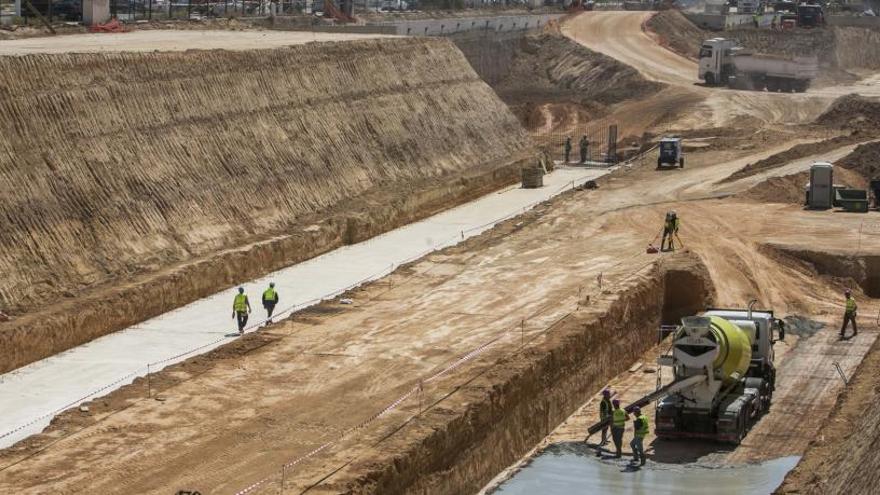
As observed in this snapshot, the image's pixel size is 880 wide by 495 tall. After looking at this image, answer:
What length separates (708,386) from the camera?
29672 millimetres

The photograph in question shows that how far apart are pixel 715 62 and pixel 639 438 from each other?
5643 cm

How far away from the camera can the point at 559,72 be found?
283 ft

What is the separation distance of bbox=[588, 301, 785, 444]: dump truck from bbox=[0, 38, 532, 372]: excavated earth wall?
486 inches

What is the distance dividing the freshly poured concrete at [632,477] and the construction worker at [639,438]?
7.3 inches

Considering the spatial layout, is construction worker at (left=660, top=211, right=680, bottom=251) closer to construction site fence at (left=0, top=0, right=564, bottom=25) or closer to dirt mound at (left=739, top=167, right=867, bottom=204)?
dirt mound at (left=739, top=167, right=867, bottom=204)

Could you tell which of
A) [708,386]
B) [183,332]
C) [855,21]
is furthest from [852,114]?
[708,386]

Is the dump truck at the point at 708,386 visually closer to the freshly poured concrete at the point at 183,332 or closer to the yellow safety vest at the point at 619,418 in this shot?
the yellow safety vest at the point at 619,418

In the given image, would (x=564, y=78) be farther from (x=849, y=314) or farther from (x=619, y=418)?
(x=619, y=418)

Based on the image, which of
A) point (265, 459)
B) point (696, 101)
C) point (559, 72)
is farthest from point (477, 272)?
point (559, 72)

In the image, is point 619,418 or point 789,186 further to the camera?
point 789,186

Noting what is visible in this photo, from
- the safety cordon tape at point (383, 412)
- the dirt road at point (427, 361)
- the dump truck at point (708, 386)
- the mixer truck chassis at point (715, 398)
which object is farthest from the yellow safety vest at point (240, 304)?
the mixer truck chassis at point (715, 398)

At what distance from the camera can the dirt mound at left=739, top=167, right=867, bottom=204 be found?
52.0 meters

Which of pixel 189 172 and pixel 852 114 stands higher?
pixel 189 172

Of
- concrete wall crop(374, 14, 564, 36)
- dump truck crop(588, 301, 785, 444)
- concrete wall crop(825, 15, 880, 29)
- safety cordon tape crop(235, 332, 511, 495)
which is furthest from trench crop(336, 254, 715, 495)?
concrete wall crop(825, 15, 880, 29)
